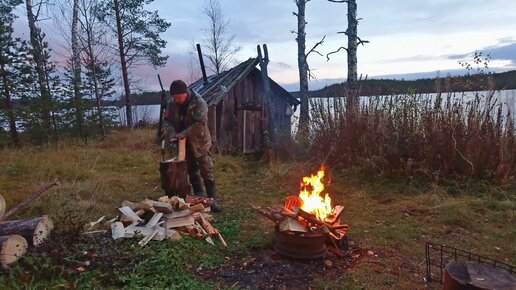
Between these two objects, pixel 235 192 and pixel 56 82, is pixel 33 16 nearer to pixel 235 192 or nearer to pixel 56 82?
pixel 56 82

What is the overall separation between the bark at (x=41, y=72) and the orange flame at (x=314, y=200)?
43.8 ft

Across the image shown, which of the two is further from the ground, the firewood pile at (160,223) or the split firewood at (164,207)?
the split firewood at (164,207)

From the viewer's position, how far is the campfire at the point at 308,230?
3.72 m

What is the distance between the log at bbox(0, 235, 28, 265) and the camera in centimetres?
345

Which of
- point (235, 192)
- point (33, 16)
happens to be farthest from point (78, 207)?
point (33, 16)

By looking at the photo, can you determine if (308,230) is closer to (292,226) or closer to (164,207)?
(292,226)

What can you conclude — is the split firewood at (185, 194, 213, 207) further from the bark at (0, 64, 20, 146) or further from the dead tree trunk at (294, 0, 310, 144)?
the bark at (0, 64, 20, 146)

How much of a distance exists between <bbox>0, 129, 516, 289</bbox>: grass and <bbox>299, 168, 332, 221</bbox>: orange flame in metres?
0.68

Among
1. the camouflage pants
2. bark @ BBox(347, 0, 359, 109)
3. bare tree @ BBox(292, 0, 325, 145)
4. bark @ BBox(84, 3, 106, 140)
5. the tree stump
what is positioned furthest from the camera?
bark @ BBox(84, 3, 106, 140)

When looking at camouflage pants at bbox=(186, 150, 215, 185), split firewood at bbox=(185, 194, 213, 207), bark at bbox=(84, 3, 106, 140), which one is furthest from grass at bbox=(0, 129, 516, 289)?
bark at bbox=(84, 3, 106, 140)

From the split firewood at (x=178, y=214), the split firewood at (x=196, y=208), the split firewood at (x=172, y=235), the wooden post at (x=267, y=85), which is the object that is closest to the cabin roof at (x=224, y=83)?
the wooden post at (x=267, y=85)

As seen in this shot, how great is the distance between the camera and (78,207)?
17.5 feet

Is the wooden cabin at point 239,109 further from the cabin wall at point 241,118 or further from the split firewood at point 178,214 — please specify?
the split firewood at point 178,214

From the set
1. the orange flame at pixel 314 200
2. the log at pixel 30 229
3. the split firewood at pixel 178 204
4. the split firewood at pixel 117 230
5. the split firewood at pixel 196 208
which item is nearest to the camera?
the log at pixel 30 229
